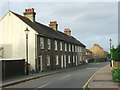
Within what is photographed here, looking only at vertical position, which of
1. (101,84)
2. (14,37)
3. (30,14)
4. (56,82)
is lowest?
(56,82)

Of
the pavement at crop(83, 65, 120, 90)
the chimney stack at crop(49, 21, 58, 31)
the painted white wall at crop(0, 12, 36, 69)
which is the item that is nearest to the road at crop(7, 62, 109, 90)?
the pavement at crop(83, 65, 120, 90)

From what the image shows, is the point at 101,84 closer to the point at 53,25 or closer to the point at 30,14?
the point at 30,14

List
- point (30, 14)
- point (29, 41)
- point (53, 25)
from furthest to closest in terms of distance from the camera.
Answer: point (53, 25) → point (30, 14) → point (29, 41)

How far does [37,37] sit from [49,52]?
5.55 meters

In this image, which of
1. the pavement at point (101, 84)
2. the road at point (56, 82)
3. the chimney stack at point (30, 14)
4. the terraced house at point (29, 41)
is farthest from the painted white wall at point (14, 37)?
the pavement at point (101, 84)

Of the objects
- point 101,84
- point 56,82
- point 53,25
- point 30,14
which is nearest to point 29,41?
point 30,14

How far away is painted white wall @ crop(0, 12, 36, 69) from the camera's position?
40531 millimetres

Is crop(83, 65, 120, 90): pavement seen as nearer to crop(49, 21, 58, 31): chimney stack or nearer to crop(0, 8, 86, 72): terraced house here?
crop(0, 8, 86, 72): terraced house

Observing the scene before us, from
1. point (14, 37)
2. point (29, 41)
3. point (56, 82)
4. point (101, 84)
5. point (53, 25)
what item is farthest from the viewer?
point (53, 25)

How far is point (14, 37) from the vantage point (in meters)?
41.5

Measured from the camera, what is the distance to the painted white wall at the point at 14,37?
40531mm

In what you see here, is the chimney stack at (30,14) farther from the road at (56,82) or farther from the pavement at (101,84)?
the pavement at (101,84)

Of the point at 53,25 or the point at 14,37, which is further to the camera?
the point at 53,25

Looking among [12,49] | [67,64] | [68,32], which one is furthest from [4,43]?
[68,32]
